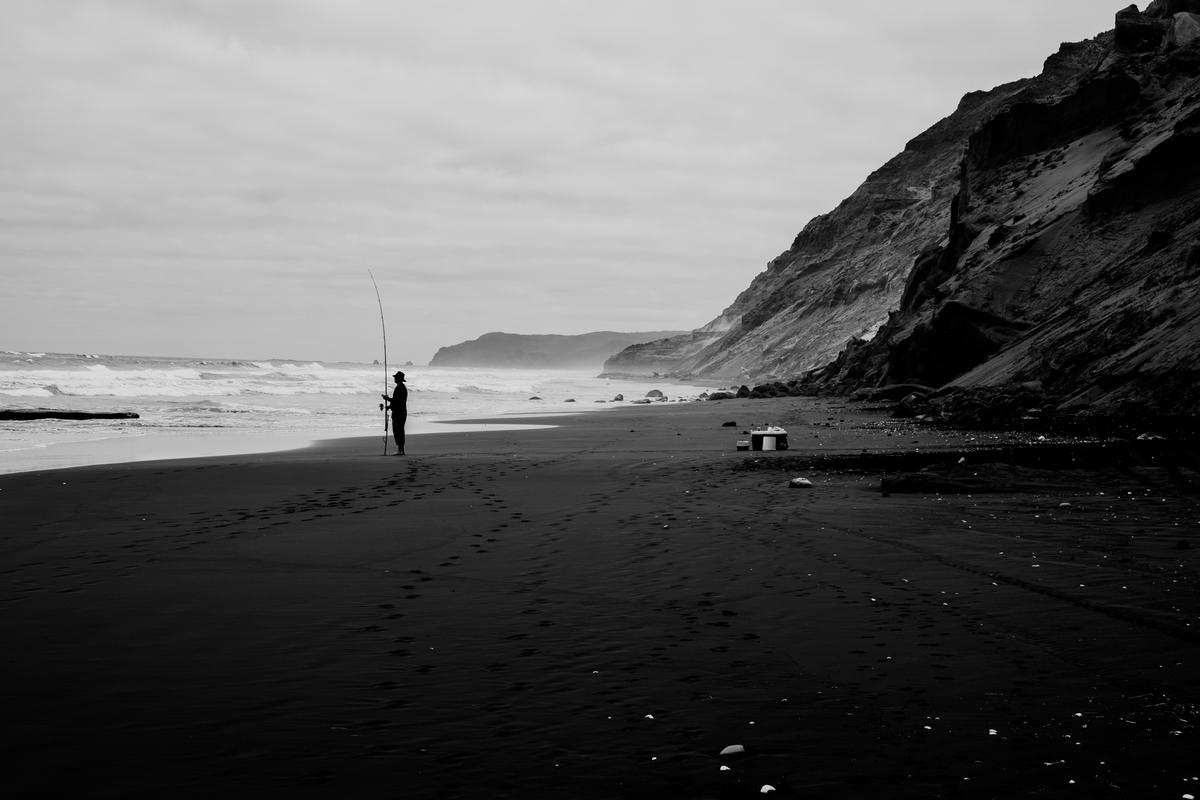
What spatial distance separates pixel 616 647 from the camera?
19.3ft

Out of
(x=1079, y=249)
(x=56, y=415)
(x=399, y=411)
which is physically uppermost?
(x=1079, y=249)

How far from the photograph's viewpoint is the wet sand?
13.4ft

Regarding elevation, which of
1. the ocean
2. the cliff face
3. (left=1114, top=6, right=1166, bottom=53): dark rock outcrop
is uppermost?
(left=1114, top=6, right=1166, bottom=53): dark rock outcrop

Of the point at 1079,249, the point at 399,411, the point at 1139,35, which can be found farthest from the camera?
the point at 1139,35

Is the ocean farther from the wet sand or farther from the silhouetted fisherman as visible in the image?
the wet sand

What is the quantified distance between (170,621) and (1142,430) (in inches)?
607

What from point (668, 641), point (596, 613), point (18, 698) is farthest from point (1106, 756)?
point (18, 698)

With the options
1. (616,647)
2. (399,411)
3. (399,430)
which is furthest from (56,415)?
(616,647)

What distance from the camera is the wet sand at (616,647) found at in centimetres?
409

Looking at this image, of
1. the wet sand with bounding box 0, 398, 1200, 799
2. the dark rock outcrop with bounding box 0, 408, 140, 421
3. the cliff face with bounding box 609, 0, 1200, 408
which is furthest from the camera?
the dark rock outcrop with bounding box 0, 408, 140, 421

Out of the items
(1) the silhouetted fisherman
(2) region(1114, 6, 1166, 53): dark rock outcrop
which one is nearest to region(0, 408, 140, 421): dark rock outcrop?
(1) the silhouetted fisherman

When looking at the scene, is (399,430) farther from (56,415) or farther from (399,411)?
(56,415)

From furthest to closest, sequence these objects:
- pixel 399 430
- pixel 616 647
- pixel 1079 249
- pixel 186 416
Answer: pixel 186 416 < pixel 1079 249 < pixel 399 430 < pixel 616 647

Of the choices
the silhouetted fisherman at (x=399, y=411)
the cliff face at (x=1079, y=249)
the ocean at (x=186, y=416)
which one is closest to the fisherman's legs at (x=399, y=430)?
the silhouetted fisherman at (x=399, y=411)
